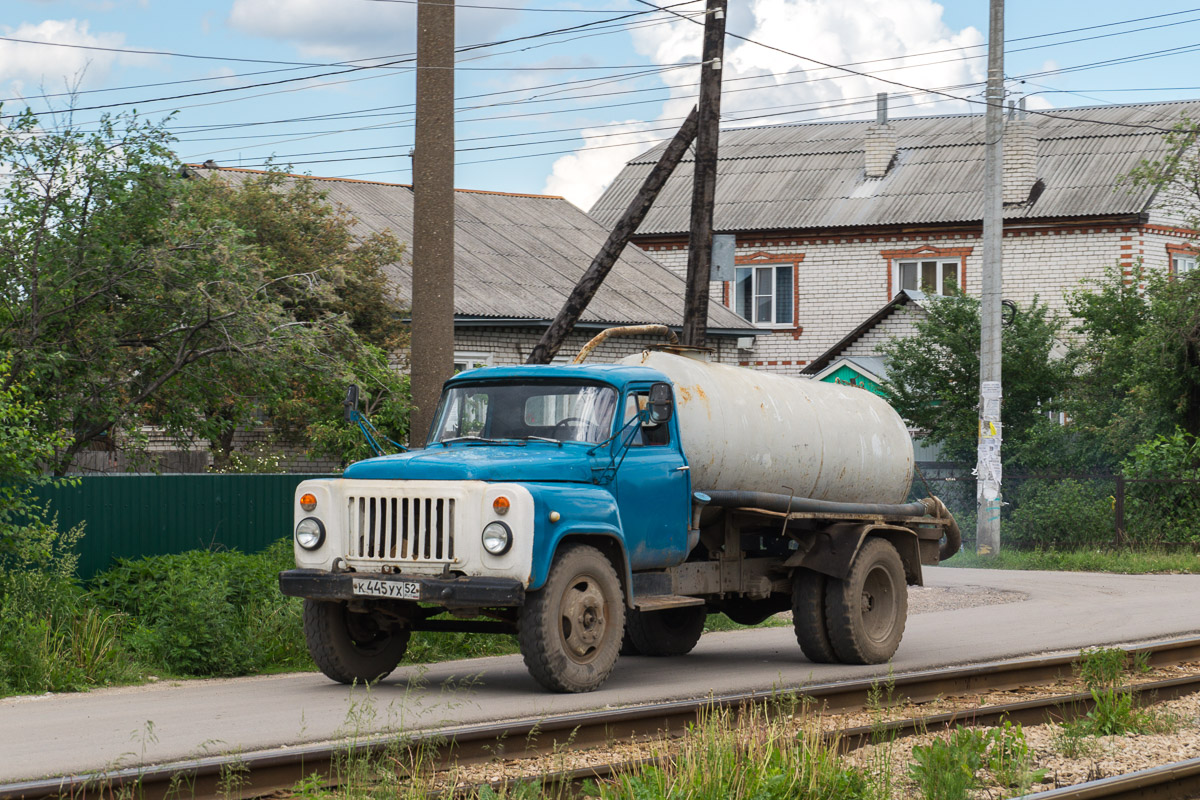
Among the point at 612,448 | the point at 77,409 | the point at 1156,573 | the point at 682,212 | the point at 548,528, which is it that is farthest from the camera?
the point at 682,212

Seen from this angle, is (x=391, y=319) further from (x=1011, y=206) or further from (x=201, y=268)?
(x=1011, y=206)

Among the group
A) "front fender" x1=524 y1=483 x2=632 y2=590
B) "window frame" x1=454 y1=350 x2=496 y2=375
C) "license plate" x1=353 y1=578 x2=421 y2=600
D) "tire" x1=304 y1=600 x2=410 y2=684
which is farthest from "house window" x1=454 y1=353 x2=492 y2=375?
"license plate" x1=353 y1=578 x2=421 y2=600

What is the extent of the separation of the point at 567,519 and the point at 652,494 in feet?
3.68

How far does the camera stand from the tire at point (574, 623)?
999cm

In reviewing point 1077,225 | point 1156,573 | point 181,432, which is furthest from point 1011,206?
point 181,432

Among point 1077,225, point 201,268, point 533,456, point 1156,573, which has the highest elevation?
point 1077,225

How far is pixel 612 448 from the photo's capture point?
35.8 ft

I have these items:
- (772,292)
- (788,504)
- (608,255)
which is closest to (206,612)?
(788,504)

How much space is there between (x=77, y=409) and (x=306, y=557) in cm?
387

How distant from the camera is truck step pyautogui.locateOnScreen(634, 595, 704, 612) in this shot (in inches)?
434

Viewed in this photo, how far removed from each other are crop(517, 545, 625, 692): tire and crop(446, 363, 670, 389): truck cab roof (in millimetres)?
1396

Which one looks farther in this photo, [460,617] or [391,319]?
[391,319]

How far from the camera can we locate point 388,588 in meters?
10.0

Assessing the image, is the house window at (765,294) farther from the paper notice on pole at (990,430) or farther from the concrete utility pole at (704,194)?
the concrete utility pole at (704,194)
